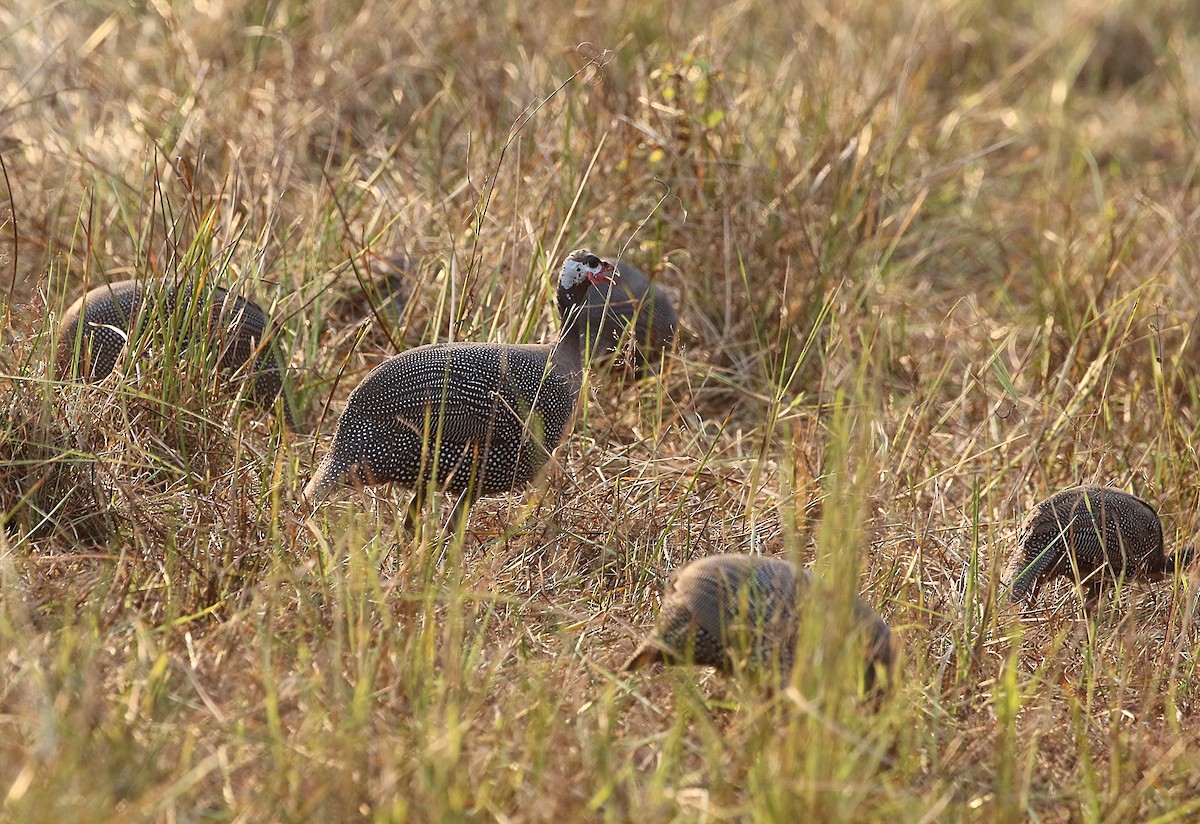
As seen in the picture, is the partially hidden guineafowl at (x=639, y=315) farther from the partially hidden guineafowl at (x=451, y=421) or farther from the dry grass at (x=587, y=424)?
the partially hidden guineafowl at (x=451, y=421)

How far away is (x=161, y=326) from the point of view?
354 cm

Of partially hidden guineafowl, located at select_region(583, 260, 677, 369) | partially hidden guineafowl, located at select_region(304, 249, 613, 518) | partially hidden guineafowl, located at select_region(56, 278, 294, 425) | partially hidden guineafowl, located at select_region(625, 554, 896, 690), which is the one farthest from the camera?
partially hidden guineafowl, located at select_region(583, 260, 677, 369)

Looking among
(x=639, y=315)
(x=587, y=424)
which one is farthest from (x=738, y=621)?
(x=639, y=315)

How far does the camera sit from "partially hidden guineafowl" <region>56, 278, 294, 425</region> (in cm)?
361

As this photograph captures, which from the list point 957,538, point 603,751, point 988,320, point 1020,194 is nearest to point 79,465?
point 603,751

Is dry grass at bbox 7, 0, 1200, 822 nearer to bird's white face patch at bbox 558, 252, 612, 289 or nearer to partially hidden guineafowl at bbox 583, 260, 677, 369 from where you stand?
partially hidden guineafowl at bbox 583, 260, 677, 369

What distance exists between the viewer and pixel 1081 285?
5.12 metres

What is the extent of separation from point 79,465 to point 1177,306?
12.1 feet

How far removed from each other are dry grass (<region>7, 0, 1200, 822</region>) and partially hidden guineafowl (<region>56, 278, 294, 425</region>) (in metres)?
0.09

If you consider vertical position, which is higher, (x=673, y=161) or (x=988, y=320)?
(x=673, y=161)

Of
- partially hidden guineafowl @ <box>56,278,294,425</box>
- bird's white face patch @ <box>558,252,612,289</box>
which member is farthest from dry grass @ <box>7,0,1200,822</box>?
bird's white face patch @ <box>558,252,612,289</box>

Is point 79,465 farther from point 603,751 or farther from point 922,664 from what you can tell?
point 922,664

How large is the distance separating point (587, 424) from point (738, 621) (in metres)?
1.55

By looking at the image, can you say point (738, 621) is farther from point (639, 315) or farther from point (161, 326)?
point (639, 315)
